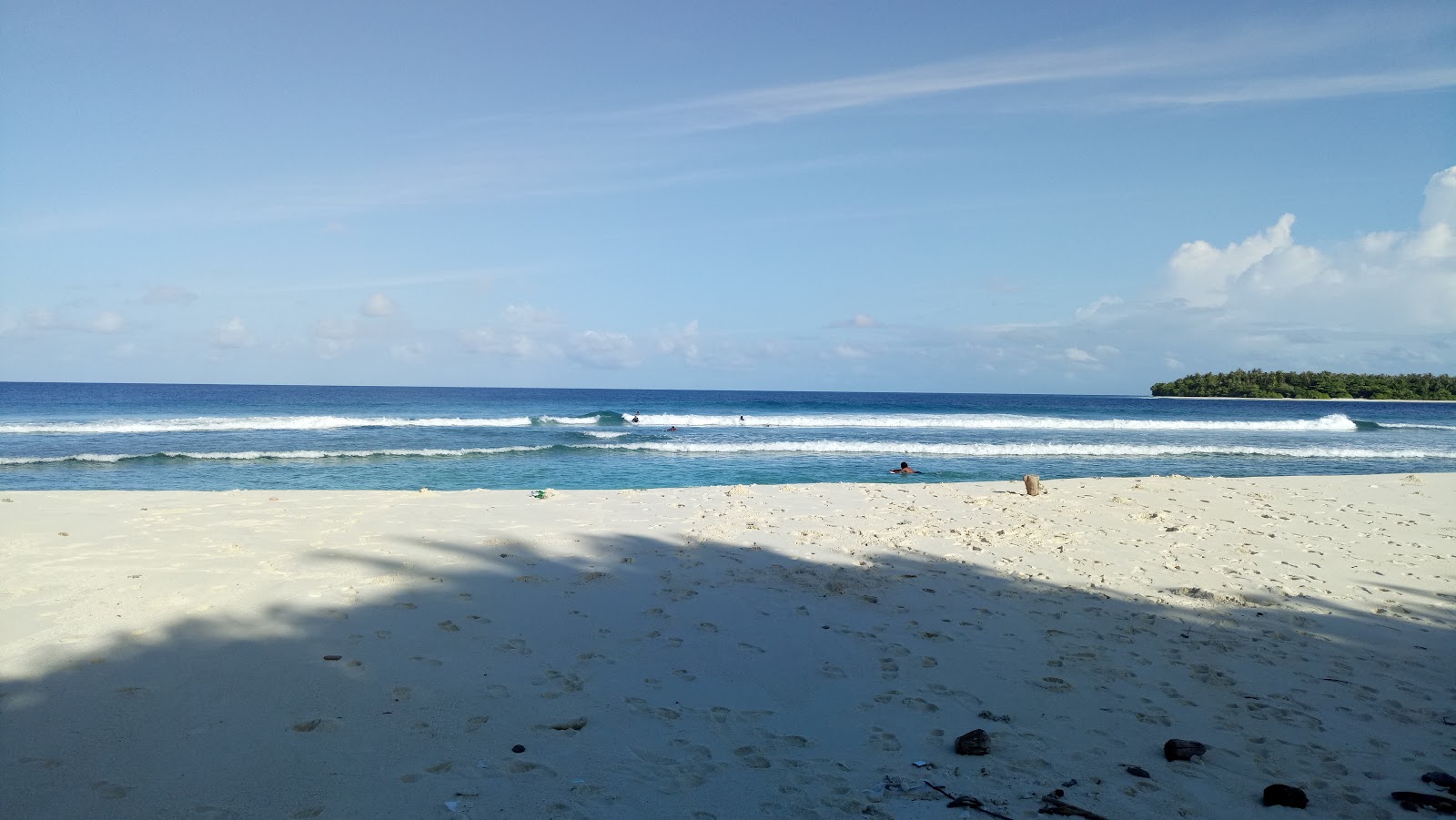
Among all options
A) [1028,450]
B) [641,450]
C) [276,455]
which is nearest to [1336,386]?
[1028,450]

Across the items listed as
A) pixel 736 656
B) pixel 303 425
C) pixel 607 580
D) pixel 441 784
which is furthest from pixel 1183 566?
pixel 303 425

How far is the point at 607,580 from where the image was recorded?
675cm

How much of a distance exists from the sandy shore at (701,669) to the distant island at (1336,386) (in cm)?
8621

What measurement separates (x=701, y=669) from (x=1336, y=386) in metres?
96.1

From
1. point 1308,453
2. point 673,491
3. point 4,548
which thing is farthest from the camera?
point 1308,453

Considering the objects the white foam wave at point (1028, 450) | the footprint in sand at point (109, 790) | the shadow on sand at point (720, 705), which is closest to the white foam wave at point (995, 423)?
the white foam wave at point (1028, 450)

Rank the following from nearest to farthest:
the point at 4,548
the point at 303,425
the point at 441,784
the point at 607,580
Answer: the point at 441,784 < the point at 607,580 < the point at 4,548 < the point at 303,425

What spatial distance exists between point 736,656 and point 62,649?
4289mm

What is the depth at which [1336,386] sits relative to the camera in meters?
76.9

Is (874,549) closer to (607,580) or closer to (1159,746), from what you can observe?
(607,580)

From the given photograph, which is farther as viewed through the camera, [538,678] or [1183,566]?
[1183,566]

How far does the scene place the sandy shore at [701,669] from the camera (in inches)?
131

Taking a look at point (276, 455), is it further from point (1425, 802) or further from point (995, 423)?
point (995, 423)

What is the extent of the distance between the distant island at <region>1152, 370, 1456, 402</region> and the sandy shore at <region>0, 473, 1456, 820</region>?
86.2m
